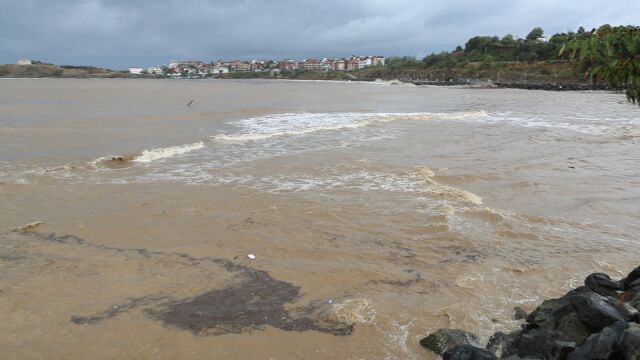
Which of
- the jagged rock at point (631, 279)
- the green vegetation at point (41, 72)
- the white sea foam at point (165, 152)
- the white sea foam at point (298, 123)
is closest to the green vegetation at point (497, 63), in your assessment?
the white sea foam at point (298, 123)

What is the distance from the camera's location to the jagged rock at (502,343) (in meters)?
5.01

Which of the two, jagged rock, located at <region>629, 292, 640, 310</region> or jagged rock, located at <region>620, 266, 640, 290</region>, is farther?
jagged rock, located at <region>620, 266, 640, 290</region>

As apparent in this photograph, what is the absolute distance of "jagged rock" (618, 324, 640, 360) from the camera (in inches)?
158

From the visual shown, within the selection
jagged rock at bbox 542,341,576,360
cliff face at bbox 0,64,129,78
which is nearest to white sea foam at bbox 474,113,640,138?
jagged rock at bbox 542,341,576,360

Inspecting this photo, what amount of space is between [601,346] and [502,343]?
3.47 feet

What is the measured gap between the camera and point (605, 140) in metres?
21.6

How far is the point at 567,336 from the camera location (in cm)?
491

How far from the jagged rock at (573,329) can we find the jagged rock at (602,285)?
1.33 meters

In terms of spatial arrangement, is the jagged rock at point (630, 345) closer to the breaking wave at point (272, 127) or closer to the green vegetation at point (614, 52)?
the green vegetation at point (614, 52)

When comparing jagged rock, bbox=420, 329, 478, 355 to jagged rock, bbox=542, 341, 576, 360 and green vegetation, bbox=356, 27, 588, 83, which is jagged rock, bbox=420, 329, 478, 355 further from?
green vegetation, bbox=356, 27, 588, 83

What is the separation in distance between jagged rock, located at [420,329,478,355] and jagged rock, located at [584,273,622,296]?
74.3 inches

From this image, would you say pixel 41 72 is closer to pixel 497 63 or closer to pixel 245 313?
pixel 497 63

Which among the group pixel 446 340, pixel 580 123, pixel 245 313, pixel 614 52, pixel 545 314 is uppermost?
pixel 614 52

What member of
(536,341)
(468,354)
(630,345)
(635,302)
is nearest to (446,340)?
(468,354)
